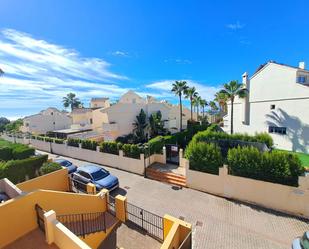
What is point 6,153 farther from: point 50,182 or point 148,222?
point 148,222

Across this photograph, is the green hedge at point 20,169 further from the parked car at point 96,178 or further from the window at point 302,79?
the window at point 302,79

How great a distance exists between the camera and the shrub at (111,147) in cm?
1624

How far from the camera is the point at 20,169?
11.4 metres

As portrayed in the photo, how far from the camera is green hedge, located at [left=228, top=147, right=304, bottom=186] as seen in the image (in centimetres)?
947

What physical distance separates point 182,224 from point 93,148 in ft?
47.1

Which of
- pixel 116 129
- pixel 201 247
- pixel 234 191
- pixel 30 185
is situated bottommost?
pixel 201 247

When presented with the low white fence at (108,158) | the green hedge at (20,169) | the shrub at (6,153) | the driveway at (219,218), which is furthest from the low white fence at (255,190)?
the shrub at (6,153)

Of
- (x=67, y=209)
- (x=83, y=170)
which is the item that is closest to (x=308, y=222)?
(x=67, y=209)

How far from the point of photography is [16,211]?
5777mm

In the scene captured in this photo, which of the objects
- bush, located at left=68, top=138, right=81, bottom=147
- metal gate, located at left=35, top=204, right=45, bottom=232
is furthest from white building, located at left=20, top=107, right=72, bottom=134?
metal gate, located at left=35, top=204, right=45, bottom=232

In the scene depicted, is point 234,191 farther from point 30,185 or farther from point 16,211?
point 30,185

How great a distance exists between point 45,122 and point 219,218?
34.9 metres

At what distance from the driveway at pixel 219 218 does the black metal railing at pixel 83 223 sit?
279 cm

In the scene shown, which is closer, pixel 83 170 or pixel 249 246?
pixel 249 246
